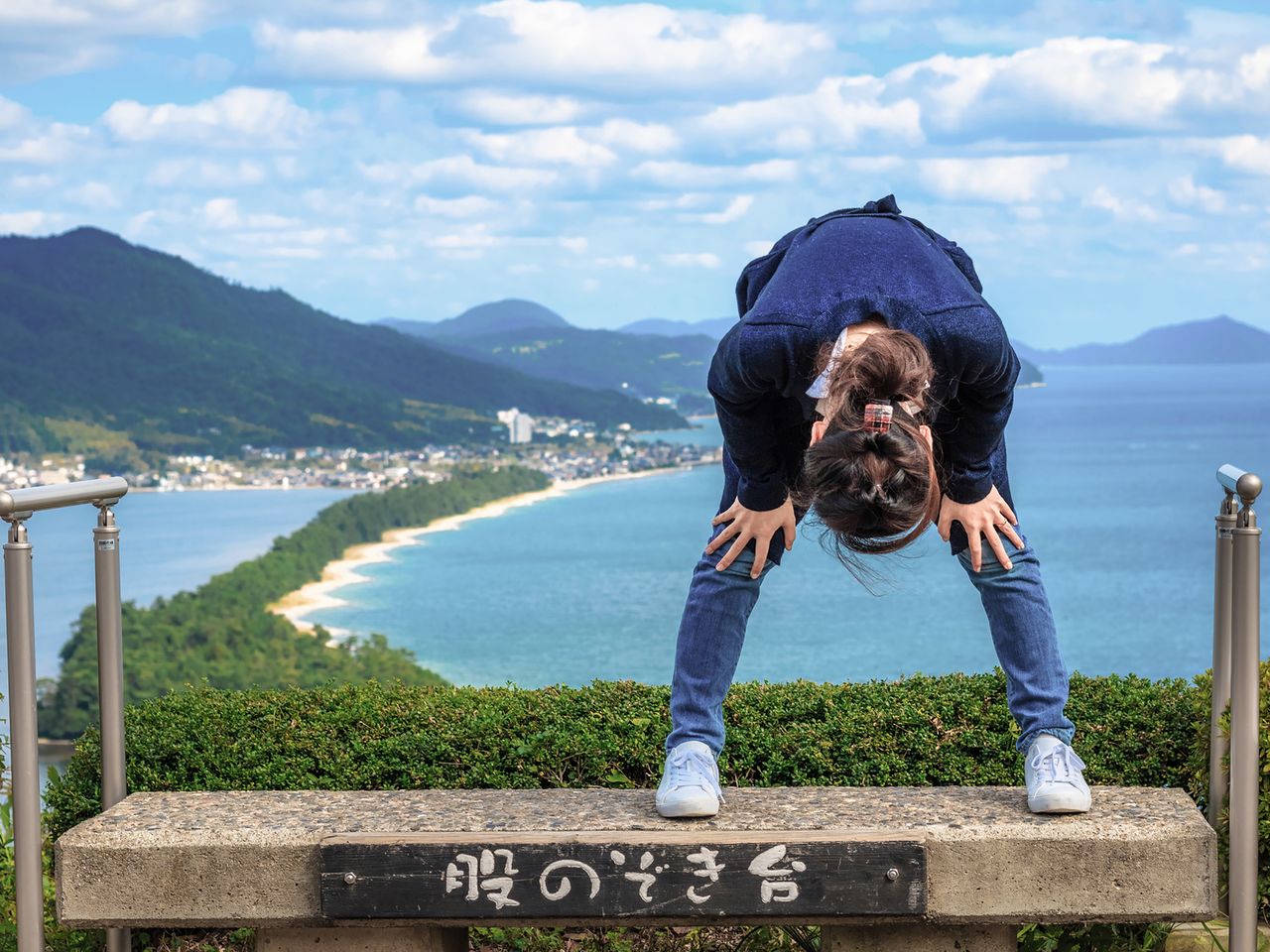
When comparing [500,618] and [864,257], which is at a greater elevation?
[864,257]

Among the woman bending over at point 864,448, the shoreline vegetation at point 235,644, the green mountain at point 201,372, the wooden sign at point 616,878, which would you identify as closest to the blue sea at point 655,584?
the shoreline vegetation at point 235,644

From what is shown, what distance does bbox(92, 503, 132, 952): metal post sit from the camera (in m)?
3.67

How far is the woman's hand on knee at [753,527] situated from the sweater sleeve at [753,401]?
0.06ft

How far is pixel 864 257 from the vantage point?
3.22 meters

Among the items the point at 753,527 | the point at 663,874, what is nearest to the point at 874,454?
the point at 753,527

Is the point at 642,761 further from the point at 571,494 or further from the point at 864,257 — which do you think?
the point at 571,494

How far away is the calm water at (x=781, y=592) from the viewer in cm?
5291

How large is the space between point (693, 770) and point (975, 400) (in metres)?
1.04

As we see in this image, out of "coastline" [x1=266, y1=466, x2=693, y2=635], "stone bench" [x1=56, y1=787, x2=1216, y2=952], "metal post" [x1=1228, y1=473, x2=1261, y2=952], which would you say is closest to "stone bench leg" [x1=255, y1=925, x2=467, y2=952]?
"stone bench" [x1=56, y1=787, x2=1216, y2=952]

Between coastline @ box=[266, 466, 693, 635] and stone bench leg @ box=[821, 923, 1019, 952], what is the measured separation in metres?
43.8

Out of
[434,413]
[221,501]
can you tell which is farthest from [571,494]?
[221,501]

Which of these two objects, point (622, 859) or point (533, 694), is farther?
point (533, 694)

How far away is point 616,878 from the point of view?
127 inches

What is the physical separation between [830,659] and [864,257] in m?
49.5
